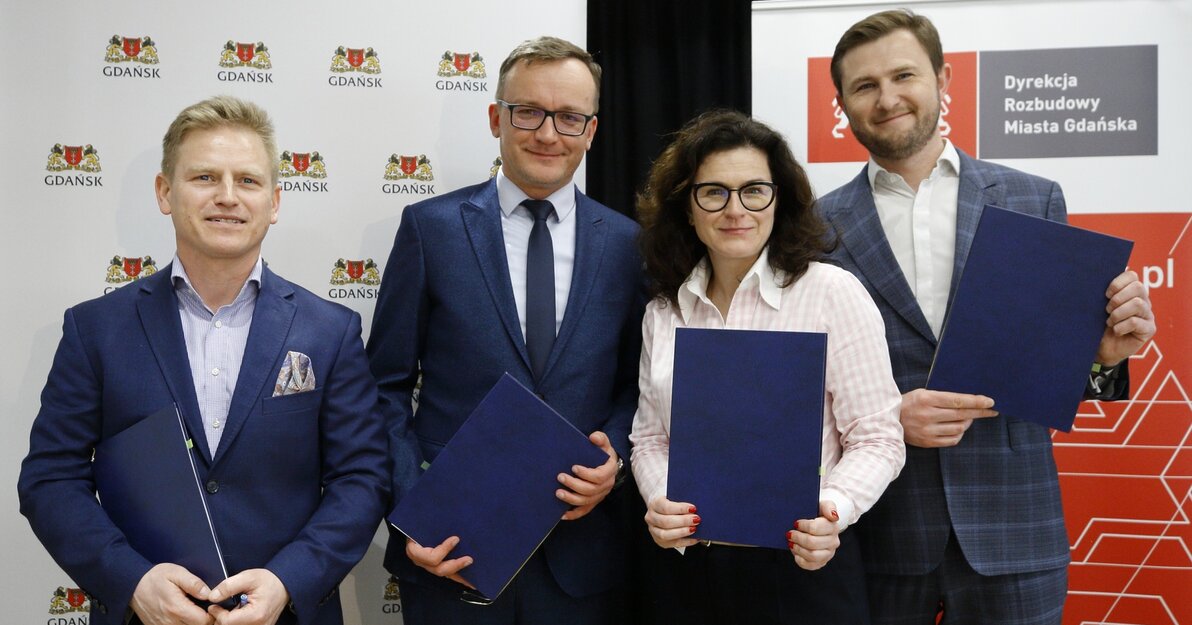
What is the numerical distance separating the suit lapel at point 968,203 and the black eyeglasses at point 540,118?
105 centimetres

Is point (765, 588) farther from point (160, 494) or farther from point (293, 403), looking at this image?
point (160, 494)

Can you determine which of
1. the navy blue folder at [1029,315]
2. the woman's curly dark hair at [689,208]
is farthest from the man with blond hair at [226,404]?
the navy blue folder at [1029,315]

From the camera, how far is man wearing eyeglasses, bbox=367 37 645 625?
7.11 feet

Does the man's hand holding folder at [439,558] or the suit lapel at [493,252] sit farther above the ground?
the suit lapel at [493,252]

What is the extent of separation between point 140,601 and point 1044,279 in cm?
214

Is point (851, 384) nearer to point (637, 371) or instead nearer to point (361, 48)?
point (637, 371)

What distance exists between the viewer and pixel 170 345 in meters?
1.96

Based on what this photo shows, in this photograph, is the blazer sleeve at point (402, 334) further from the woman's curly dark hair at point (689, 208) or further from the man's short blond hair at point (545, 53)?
the woman's curly dark hair at point (689, 208)

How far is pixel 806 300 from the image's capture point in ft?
6.40

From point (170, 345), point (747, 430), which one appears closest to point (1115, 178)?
point (747, 430)

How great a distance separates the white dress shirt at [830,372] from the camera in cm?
182

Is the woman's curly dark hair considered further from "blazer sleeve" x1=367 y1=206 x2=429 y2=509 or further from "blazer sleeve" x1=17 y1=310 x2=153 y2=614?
"blazer sleeve" x1=17 y1=310 x2=153 y2=614

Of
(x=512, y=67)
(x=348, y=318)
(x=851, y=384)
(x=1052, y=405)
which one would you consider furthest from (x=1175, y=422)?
(x=348, y=318)

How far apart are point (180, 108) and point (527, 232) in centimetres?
138
